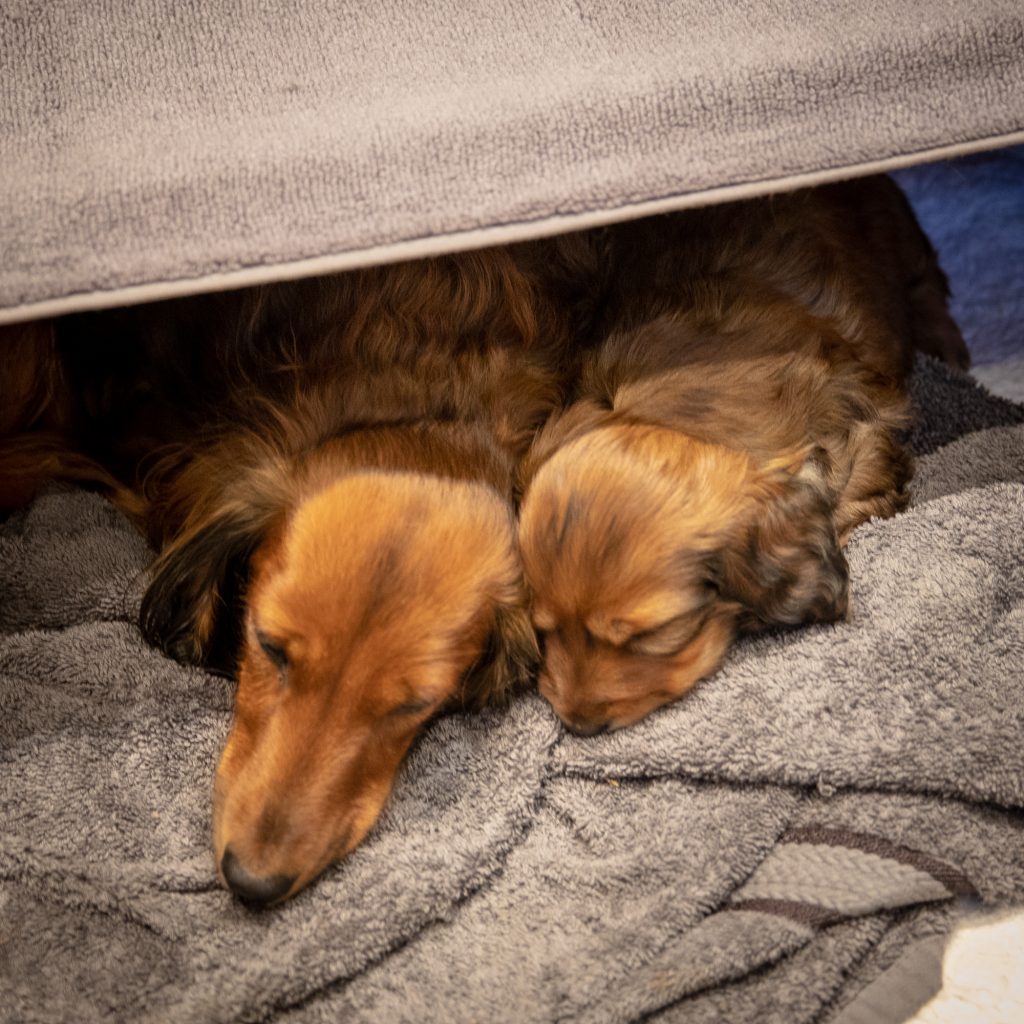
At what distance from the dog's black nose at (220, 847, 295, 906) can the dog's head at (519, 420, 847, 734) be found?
0.44 metres

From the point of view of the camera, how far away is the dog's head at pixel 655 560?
4.91 feet

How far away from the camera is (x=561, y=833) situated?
1558 mm

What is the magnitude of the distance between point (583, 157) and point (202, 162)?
18.1 inches

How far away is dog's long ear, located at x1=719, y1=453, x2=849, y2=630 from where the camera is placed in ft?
5.17

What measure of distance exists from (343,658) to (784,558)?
24.9 inches

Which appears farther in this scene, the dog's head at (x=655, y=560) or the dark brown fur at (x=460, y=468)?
the dog's head at (x=655, y=560)

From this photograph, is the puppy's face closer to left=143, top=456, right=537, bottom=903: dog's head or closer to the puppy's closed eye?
left=143, top=456, right=537, bottom=903: dog's head

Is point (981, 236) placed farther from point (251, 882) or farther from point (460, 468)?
point (251, 882)

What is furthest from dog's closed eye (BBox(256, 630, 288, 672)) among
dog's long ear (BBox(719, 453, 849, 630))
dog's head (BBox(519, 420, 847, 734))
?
dog's long ear (BBox(719, 453, 849, 630))

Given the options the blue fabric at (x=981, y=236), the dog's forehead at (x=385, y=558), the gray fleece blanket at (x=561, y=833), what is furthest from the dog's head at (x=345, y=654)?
the blue fabric at (x=981, y=236)

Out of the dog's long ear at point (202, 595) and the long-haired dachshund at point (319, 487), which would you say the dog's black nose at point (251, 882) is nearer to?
the long-haired dachshund at point (319, 487)

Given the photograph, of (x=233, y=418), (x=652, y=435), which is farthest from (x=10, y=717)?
(x=652, y=435)

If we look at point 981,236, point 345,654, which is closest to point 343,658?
point 345,654

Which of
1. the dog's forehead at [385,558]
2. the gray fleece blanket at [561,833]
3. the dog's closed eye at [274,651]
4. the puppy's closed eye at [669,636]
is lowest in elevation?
the gray fleece blanket at [561,833]
